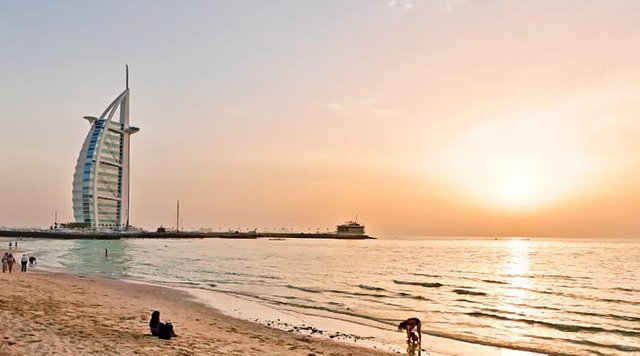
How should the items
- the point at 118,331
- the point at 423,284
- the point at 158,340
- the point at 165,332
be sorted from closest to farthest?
the point at 158,340
the point at 165,332
the point at 118,331
the point at 423,284

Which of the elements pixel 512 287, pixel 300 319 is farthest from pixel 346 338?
pixel 512 287

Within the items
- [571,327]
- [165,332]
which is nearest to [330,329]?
[165,332]

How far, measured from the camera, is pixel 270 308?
94.6 ft

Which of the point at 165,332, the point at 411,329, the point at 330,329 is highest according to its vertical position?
the point at 165,332

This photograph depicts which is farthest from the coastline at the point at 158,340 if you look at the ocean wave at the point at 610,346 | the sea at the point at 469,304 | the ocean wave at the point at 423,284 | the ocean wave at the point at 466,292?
the ocean wave at the point at 423,284

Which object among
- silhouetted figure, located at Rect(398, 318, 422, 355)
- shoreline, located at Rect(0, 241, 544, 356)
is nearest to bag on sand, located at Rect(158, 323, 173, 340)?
shoreline, located at Rect(0, 241, 544, 356)

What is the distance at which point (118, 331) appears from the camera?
16344 millimetres

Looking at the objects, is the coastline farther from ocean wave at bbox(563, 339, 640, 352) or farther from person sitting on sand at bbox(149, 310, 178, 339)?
ocean wave at bbox(563, 339, 640, 352)

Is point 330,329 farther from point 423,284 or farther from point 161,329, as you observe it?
point 423,284

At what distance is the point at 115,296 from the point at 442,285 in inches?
1147

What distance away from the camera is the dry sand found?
44.8 feet

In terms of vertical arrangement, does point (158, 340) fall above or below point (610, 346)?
above

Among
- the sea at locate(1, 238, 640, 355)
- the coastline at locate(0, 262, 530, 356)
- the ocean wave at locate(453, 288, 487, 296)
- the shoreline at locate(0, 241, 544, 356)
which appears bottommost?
the ocean wave at locate(453, 288, 487, 296)

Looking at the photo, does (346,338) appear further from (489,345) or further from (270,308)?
(270,308)
